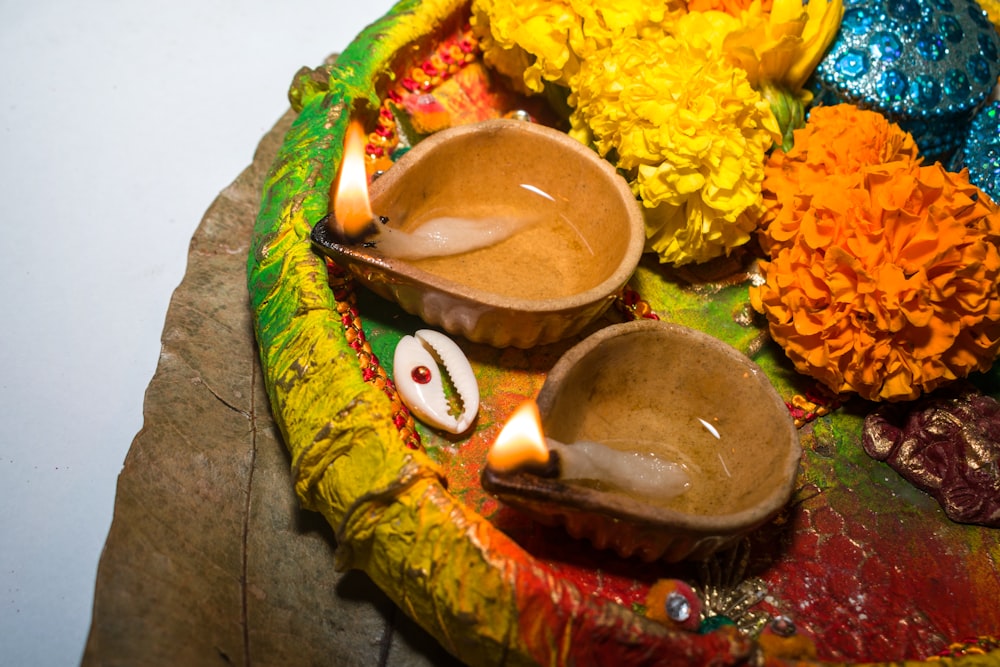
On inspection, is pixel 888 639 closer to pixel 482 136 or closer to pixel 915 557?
pixel 915 557

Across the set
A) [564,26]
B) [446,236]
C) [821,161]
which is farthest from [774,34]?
[446,236]

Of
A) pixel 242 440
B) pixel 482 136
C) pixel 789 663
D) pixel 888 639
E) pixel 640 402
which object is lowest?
pixel 888 639

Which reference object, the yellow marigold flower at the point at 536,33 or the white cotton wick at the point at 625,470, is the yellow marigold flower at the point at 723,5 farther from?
the white cotton wick at the point at 625,470

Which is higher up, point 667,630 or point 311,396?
point 311,396

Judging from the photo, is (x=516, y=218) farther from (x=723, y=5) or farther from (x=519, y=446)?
(x=519, y=446)

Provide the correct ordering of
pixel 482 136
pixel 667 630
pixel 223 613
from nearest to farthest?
pixel 667 630, pixel 223 613, pixel 482 136

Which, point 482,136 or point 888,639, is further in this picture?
point 482,136

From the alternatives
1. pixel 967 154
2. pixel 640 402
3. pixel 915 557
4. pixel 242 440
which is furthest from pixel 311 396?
pixel 967 154

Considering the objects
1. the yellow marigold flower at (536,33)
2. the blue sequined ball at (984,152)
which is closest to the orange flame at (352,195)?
the yellow marigold flower at (536,33)

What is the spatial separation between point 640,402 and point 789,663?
1.72 feet

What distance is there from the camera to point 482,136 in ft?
5.74

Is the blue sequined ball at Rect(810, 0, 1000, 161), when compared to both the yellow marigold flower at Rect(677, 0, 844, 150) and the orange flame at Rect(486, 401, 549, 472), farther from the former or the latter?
the orange flame at Rect(486, 401, 549, 472)

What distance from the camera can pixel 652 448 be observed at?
155 centimetres

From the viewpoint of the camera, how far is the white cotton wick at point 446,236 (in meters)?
1.60
